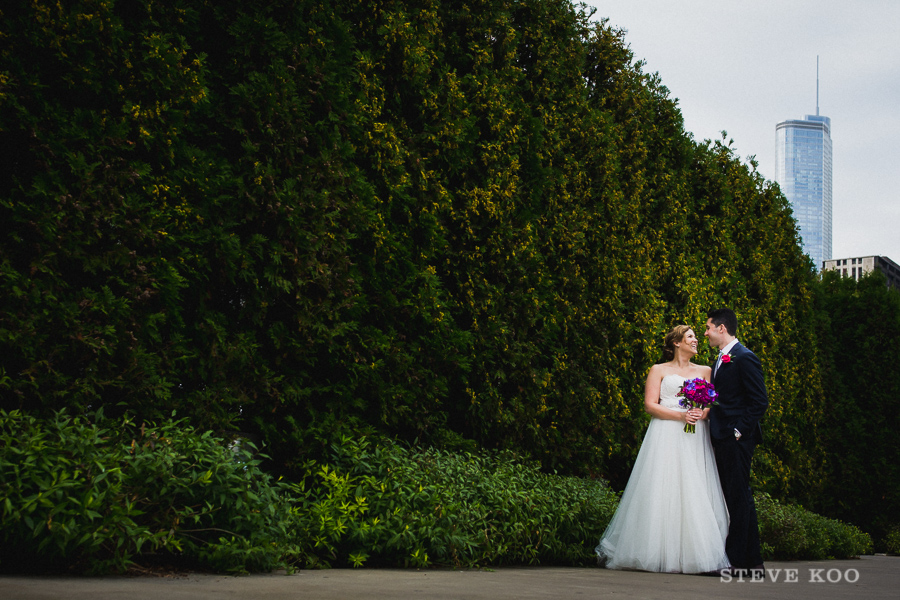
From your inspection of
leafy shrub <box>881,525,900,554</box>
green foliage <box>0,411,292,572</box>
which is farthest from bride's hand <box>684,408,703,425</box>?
leafy shrub <box>881,525,900,554</box>

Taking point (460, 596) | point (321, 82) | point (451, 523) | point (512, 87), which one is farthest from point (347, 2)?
point (460, 596)

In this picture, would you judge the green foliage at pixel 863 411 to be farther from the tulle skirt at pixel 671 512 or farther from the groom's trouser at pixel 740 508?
the groom's trouser at pixel 740 508

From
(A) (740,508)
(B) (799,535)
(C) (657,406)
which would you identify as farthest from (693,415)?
(B) (799,535)

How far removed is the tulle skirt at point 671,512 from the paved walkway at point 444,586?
24 centimetres

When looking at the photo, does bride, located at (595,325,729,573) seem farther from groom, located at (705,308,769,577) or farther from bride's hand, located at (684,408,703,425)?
groom, located at (705,308,769,577)

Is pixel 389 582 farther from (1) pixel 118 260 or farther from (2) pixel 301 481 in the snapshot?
(1) pixel 118 260

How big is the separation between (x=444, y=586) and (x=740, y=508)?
2.96 meters

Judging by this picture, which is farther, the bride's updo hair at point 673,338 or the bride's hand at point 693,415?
the bride's updo hair at point 673,338

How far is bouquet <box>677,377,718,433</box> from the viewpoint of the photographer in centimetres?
656

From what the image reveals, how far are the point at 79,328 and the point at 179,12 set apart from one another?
2.24m

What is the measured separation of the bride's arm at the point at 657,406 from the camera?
680cm

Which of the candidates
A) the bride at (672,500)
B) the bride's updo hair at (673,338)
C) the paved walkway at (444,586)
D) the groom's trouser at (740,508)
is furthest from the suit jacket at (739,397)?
the paved walkway at (444,586)

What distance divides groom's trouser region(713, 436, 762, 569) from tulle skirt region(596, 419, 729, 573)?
0.13 meters

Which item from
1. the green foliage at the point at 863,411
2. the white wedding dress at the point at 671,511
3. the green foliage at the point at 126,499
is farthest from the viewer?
the green foliage at the point at 863,411
